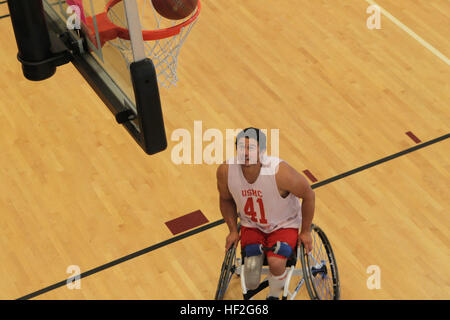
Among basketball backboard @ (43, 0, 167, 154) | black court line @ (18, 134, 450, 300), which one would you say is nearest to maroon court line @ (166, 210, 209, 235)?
black court line @ (18, 134, 450, 300)

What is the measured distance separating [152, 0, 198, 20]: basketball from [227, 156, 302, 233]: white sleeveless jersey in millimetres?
850

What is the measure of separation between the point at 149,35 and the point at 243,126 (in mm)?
1827

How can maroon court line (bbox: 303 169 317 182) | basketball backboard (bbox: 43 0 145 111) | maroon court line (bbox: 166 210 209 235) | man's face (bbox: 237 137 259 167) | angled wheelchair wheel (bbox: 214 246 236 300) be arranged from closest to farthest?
basketball backboard (bbox: 43 0 145 111)
man's face (bbox: 237 137 259 167)
angled wheelchair wheel (bbox: 214 246 236 300)
maroon court line (bbox: 166 210 209 235)
maroon court line (bbox: 303 169 317 182)

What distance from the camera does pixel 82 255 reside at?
15.2ft

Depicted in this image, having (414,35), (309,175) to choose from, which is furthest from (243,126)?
(414,35)

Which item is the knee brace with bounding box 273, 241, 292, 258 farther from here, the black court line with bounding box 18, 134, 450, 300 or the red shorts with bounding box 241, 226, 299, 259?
the black court line with bounding box 18, 134, 450, 300

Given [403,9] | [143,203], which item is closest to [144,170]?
[143,203]

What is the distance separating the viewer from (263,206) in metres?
3.87

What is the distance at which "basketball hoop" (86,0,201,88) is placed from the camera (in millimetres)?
3227

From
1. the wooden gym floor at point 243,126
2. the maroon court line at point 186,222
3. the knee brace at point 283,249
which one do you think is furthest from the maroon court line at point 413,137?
the knee brace at point 283,249

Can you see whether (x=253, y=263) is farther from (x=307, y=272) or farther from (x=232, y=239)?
(x=307, y=272)
